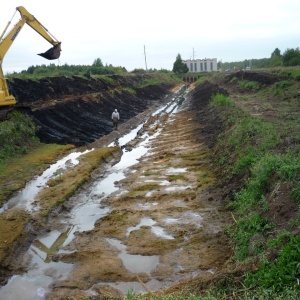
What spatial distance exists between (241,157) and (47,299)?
8417mm

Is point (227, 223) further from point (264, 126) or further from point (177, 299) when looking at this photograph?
point (264, 126)

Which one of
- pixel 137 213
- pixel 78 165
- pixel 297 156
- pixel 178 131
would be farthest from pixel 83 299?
pixel 178 131

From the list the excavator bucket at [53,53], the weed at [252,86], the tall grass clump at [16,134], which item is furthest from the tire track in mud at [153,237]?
the weed at [252,86]

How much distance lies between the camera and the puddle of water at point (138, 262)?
8.29 metres

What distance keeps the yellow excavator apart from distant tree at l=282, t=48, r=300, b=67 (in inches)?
1544

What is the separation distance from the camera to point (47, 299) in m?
7.22

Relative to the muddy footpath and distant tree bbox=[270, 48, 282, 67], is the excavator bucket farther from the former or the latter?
distant tree bbox=[270, 48, 282, 67]

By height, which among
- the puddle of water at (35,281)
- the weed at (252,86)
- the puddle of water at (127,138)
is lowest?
the puddle of water at (127,138)

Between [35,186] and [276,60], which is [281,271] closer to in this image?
[35,186]

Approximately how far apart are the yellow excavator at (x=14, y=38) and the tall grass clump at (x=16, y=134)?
1.18 m

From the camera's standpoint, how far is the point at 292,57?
174 ft

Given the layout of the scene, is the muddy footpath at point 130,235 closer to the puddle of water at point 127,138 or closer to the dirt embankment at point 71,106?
the puddle of water at point 127,138

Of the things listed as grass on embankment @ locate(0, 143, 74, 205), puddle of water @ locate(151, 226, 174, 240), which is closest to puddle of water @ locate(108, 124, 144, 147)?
grass on embankment @ locate(0, 143, 74, 205)

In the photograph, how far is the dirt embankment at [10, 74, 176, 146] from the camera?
2302cm
